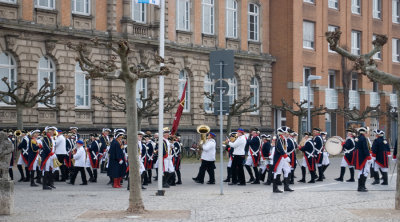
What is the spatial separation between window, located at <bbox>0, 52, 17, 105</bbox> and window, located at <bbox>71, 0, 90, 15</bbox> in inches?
179

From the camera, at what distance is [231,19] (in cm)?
4781

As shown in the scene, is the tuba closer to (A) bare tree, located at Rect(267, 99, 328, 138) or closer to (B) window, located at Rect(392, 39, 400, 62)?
(A) bare tree, located at Rect(267, 99, 328, 138)

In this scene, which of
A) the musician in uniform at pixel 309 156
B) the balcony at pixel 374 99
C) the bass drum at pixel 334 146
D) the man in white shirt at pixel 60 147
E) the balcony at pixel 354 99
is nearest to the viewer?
the man in white shirt at pixel 60 147

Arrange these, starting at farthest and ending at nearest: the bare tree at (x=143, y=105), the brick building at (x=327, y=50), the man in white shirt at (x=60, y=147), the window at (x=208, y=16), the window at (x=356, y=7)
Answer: the window at (x=356, y=7) < the brick building at (x=327, y=50) < the window at (x=208, y=16) < the bare tree at (x=143, y=105) < the man in white shirt at (x=60, y=147)

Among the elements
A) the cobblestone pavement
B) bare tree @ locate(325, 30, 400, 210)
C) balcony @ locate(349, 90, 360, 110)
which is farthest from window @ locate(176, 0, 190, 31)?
bare tree @ locate(325, 30, 400, 210)

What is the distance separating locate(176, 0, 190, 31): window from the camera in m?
43.7

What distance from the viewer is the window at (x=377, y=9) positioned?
194 feet

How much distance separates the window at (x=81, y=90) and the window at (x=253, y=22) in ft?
49.2

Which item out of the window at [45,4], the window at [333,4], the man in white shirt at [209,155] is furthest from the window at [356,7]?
the man in white shirt at [209,155]

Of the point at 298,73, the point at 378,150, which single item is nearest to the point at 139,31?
the point at 298,73

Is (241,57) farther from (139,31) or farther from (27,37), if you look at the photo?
(27,37)

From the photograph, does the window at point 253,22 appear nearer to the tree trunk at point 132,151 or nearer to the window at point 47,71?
the window at point 47,71

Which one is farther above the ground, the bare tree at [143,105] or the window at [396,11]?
the window at [396,11]

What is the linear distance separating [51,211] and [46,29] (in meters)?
22.3
